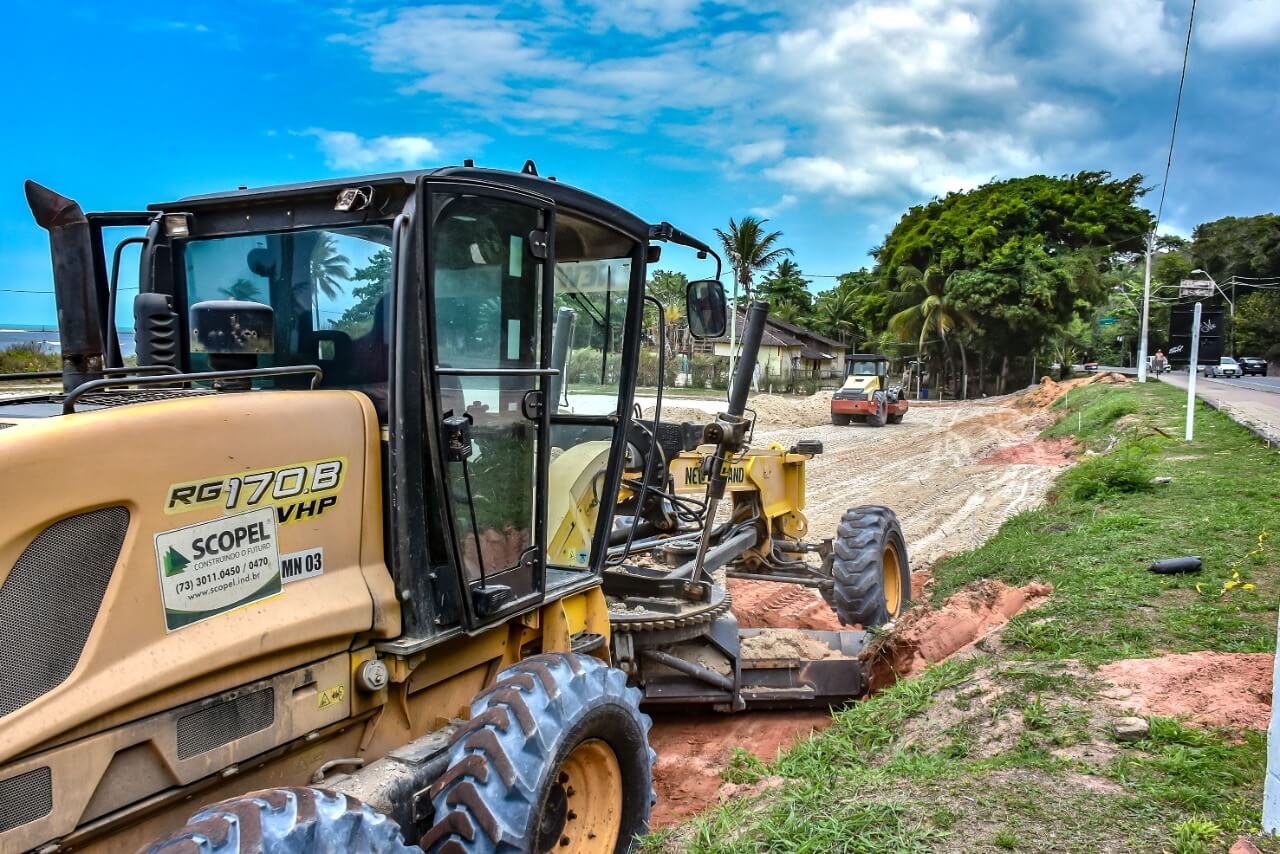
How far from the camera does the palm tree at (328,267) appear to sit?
3.14 metres

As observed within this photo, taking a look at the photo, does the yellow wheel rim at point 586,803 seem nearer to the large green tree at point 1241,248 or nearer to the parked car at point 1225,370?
the parked car at point 1225,370

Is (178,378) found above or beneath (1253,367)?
beneath

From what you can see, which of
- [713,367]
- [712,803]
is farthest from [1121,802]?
[713,367]

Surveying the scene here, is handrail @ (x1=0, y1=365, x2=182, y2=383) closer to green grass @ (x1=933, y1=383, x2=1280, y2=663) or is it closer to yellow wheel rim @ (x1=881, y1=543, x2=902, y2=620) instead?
green grass @ (x1=933, y1=383, x2=1280, y2=663)

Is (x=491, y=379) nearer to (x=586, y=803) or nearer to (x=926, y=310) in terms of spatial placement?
(x=586, y=803)

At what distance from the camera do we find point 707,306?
15.2ft

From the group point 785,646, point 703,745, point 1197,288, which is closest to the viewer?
point 703,745

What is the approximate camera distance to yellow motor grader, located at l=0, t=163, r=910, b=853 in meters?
2.18

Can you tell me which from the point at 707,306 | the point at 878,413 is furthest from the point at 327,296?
the point at 878,413

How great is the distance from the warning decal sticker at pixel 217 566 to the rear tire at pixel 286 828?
0.49 metres

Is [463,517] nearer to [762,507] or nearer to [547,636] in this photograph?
[547,636]

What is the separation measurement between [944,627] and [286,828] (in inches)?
211

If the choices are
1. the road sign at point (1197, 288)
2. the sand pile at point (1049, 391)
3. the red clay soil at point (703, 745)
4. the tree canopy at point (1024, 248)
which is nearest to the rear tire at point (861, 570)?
the red clay soil at point (703, 745)

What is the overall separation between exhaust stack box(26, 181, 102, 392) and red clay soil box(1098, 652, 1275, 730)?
4.49m
